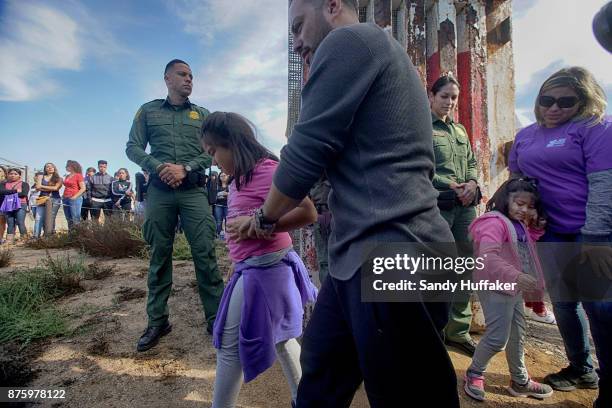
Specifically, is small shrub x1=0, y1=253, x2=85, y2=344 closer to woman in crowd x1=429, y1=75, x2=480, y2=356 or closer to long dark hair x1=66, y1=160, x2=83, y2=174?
woman in crowd x1=429, y1=75, x2=480, y2=356

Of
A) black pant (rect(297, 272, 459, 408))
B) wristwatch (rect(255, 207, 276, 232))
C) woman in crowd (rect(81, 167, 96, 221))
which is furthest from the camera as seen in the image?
woman in crowd (rect(81, 167, 96, 221))

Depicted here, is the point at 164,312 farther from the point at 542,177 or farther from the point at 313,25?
the point at 542,177

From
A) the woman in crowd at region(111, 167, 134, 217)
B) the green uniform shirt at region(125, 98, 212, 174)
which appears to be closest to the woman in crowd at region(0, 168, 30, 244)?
the woman in crowd at region(111, 167, 134, 217)

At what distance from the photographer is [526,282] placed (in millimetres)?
1864

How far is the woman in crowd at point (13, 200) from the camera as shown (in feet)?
25.3

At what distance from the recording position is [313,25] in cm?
112

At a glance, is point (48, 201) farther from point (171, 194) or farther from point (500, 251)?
point (500, 251)

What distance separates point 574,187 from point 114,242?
636cm

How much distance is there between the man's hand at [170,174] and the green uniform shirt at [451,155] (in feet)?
6.56

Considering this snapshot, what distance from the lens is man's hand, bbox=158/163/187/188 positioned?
104 inches

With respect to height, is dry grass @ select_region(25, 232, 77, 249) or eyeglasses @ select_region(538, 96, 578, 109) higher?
eyeglasses @ select_region(538, 96, 578, 109)

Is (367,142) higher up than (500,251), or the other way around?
(367,142)

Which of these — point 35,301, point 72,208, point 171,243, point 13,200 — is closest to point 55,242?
point 72,208

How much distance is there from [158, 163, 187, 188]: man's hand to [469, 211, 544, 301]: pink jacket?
Result: 219cm
